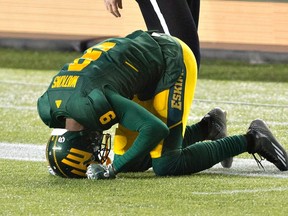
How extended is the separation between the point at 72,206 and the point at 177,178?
90 centimetres

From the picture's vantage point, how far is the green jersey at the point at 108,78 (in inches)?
204

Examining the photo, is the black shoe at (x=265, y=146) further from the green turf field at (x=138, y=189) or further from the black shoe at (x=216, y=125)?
the black shoe at (x=216, y=125)

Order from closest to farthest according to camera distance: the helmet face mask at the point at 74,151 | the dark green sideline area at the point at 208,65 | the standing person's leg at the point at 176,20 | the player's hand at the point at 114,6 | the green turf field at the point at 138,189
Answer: the green turf field at the point at 138,189
the helmet face mask at the point at 74,151
the standing person's leg at the point at 176,20
the player's hand at the point at 114,6
the dark green sideline area at the point at 208,65

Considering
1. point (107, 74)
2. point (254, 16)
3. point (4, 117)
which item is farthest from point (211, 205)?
point (254, 16)

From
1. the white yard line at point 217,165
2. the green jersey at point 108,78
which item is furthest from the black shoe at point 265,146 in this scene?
the green jersey at point 108,78

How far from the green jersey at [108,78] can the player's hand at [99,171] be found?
0.64 ft

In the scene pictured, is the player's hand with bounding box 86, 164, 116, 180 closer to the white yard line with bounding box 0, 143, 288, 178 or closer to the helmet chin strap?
the helmet chin strap

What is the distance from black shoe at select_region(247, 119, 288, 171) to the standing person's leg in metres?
0.63

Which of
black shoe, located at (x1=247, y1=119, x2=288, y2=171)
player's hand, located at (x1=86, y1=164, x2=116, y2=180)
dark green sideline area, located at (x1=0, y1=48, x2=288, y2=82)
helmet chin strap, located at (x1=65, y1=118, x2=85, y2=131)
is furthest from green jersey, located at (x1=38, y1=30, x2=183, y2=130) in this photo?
dark green sideline area, located at (x1=0, y1=48, x2=288, y2=82)

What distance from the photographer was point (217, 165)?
604 centimetres

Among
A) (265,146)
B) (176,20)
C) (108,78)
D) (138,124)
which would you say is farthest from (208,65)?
(138,124)

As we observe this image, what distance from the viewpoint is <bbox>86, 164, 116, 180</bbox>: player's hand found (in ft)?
17.3

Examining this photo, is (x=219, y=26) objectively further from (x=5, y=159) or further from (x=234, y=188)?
(x=234, y=188)

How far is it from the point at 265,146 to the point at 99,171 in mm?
943
